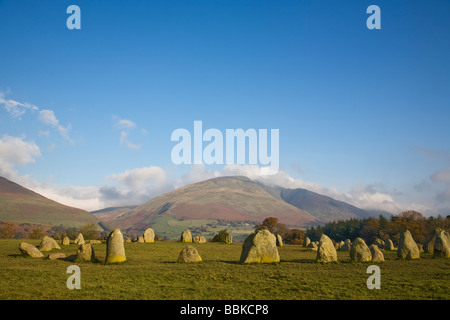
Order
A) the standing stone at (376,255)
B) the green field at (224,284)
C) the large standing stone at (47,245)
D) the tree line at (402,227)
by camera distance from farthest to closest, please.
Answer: the tree line at (402,227) < the large standing stone at (47,245) < the standing stone at (376,255) < the green field at (224,284)

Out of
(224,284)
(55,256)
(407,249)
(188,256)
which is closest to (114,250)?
(188,256)

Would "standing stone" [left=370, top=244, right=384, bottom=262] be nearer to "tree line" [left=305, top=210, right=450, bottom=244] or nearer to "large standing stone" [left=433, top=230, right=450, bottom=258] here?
"large standing stone" [left=433, top=230, right=450, bottom=258]

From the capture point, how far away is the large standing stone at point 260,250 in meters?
21.6

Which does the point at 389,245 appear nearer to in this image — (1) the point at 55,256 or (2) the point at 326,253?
(2) the point at 326,253

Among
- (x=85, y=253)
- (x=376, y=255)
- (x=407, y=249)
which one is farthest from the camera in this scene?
(x=407, y=249)

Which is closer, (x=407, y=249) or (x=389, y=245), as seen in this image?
(x=407, y=249)

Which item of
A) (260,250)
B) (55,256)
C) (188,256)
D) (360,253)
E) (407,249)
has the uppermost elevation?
(260,250)

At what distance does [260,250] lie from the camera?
21.8 meters

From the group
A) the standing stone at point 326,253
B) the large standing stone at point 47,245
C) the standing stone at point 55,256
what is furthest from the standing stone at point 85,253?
the standing stone at point 326,253

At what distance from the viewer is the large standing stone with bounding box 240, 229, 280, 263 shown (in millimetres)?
21609

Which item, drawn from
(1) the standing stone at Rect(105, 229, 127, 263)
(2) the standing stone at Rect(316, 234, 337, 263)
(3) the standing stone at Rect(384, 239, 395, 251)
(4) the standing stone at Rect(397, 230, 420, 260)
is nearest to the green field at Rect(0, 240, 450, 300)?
(1) the standing stone at Rect(105, 229, 127, 263)

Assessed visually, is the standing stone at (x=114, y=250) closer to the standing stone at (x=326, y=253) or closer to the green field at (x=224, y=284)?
the green field at (x=224, y=284)
